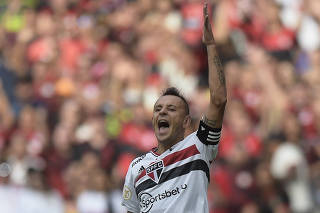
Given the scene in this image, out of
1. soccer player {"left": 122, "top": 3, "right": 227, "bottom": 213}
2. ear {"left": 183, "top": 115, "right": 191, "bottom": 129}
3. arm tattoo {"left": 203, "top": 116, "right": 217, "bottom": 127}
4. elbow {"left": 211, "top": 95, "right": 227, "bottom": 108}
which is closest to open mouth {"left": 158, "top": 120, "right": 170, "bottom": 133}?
soccer player {"left": 122, "top": 3, "right": 227, "bottom": 213}

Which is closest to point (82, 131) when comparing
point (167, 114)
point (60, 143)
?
point (60, 143)

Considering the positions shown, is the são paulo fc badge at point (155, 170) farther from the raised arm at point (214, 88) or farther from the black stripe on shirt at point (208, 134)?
the raised arm at point (214, 88)

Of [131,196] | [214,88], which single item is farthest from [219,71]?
[131,196]

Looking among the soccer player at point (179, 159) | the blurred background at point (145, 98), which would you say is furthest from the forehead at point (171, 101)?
the blurred background at point (145, 98)

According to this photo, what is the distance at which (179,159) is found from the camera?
393cm

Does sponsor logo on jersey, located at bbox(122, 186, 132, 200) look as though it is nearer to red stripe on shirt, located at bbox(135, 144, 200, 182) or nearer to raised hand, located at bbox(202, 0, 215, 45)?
red stripe on shirt, located at bbox(135, 144, 200, 182)

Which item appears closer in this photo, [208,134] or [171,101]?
[208,134]

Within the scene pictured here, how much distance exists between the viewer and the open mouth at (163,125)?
4.07 meters

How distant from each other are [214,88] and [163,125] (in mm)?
510

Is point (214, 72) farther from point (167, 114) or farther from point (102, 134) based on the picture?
point (102, 134)

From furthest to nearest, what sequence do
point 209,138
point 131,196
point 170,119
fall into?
point 131,196, point 170,119, point 209,138

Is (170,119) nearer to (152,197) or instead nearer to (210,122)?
(210,122)

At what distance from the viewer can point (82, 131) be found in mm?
9453

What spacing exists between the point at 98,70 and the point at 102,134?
1.42 metres
